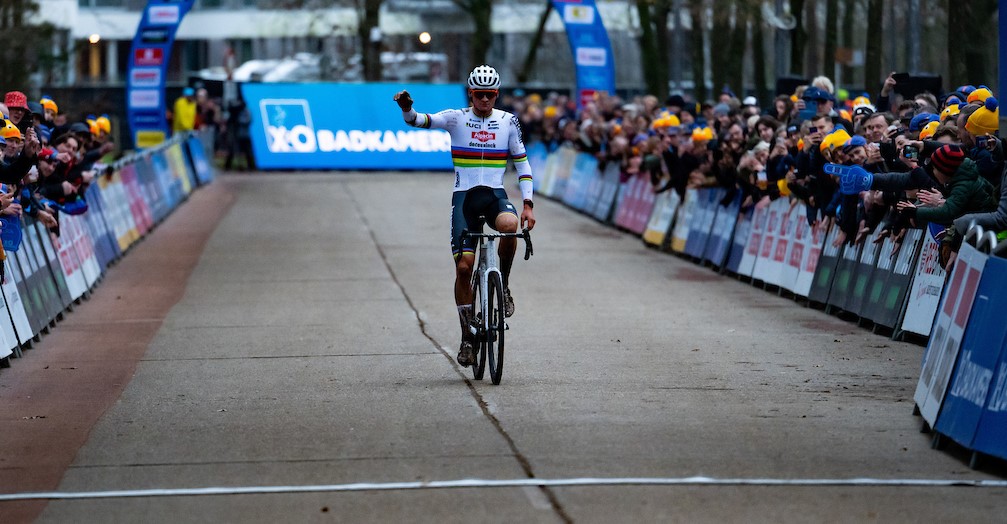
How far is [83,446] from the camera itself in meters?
9.34

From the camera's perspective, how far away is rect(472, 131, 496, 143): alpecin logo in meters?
11.5

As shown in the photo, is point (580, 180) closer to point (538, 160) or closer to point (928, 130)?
point (538, 160)

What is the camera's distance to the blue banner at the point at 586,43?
3731 centimetres

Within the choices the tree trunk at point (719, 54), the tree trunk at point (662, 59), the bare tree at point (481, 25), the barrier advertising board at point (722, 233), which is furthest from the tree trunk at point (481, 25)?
the barrier advertising board at point (722, 233)

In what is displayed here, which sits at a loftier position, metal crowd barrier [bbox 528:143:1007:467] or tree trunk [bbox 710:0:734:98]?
metal crowd barrier [bbox 528:143:1007:467]

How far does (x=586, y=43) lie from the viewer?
3734 centimetres

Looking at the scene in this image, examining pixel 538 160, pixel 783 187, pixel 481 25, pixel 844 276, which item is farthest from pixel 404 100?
pixel 481 25

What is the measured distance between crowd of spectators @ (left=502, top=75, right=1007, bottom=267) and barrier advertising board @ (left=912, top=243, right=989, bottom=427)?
65cm

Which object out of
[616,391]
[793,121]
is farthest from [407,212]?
[616,391]

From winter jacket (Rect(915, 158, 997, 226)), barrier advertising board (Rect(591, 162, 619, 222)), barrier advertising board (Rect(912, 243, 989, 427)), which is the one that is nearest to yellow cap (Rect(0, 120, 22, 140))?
winter jacket (Rect(915, 158, 997, 226))

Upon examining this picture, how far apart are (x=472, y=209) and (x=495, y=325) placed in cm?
84

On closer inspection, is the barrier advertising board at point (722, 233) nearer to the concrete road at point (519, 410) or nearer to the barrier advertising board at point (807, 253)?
the concrete road at point (519, 410)

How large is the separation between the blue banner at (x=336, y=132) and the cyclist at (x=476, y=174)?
3008 cm

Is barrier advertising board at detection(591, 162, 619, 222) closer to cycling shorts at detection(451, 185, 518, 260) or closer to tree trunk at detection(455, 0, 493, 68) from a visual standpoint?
cycling shorts at detection(451, 185, 518, 260)
